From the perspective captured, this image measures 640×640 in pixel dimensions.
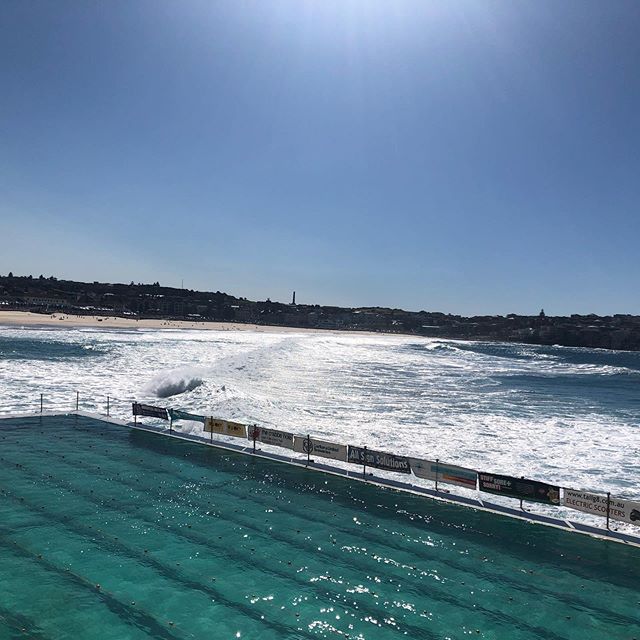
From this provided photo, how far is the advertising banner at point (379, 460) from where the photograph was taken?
A: 69.3 ft

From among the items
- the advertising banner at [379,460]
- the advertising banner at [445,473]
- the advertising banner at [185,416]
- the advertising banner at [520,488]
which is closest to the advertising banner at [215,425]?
the advertising banner at [185,416]

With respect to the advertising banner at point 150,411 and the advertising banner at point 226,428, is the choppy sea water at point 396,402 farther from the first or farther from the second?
the advertising banner at point 226,428

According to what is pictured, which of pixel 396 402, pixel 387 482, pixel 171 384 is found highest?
pixel 171 384

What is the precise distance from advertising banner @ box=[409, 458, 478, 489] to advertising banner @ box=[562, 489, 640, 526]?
3309mm

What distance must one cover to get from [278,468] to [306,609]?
37.6ft

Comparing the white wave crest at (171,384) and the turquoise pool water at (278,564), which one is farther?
the white wave crest at (171,384)

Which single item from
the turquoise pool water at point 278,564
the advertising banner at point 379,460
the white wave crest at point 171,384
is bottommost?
the turquoise pool water at point 278,564

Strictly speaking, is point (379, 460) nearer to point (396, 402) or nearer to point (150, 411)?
point (150, 411)

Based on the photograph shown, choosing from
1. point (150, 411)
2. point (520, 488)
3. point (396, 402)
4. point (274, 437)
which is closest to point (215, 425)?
point (274, 437)

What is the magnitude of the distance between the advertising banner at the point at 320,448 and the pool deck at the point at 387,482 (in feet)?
2.17

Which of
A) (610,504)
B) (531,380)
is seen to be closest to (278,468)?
(610,504)

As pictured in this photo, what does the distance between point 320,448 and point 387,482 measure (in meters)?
3.45

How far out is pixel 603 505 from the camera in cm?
1695

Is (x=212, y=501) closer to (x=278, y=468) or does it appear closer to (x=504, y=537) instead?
(x=278, y=468)
